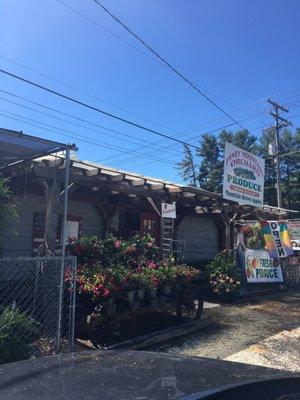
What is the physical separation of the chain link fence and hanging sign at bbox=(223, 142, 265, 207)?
6.61 metres

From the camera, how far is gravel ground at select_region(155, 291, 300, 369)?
7137 mm

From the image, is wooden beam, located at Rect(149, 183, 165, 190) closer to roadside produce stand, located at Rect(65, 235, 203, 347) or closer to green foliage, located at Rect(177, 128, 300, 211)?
roadside produce stand, located at Rect(65, 235, 203, 347)

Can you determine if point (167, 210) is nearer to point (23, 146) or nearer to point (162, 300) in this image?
point (162, 300)

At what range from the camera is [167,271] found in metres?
8.16

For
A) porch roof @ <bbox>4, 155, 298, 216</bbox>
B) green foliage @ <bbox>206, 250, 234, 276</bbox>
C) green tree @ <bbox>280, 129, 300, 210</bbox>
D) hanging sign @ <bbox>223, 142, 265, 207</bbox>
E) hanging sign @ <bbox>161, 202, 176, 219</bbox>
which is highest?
green tree @ <bbox>280, 129, 300, 210</bbox>

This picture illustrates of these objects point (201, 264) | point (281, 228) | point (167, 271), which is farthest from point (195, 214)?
point (167, 271)

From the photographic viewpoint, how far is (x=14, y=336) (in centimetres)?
494

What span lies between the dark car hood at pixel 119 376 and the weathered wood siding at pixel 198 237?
1287cm

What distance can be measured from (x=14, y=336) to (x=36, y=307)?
161 cm

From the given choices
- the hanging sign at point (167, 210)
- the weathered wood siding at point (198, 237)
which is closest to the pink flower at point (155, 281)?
the hanging sign at point (167, 210)

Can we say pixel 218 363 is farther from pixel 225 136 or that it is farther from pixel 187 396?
pixel 225 136

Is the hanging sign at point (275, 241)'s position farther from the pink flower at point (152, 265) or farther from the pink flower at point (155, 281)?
the pink flower at point (155, 281)

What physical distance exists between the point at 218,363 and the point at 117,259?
215 inches

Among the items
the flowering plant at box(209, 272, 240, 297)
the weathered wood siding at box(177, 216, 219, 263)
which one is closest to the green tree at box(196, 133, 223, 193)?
the weathered wood siding at box(177, 216, 219, 263)
